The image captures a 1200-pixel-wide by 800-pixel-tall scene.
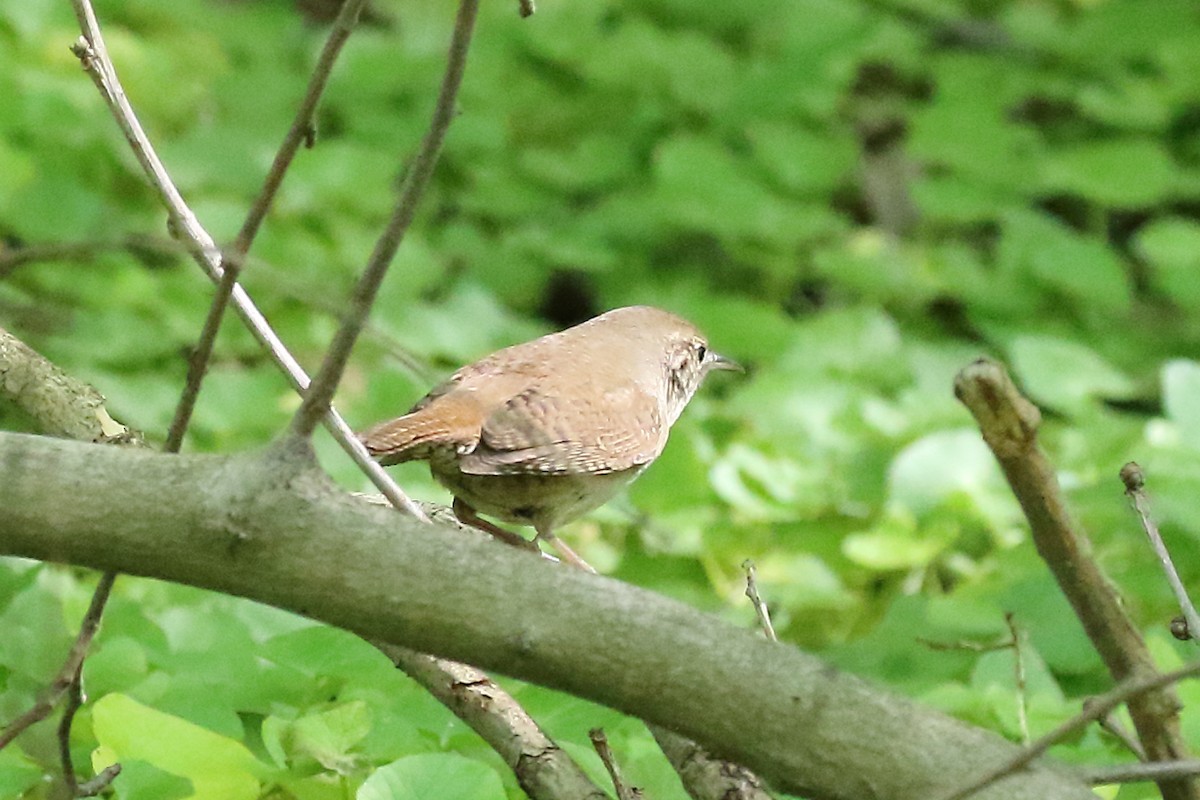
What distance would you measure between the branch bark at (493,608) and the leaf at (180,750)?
0.48 meters

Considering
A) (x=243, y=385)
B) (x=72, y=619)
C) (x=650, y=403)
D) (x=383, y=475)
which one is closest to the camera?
(x=383, y=475)

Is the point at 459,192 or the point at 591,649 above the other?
the point at 591,649

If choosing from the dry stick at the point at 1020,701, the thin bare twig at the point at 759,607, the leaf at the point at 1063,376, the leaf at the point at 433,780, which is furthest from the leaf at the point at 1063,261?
the leaf at the point at 433,780

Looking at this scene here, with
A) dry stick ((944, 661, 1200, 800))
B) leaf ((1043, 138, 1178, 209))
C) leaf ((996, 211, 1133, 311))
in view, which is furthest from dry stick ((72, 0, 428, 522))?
leaf ((1043, 138, 1178, 209))

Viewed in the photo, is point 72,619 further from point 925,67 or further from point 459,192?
point 925,67

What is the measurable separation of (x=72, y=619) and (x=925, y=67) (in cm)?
535

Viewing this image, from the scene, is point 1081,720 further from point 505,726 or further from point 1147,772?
point 505,726

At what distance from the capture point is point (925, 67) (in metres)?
6.85

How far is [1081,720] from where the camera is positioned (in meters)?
1.25

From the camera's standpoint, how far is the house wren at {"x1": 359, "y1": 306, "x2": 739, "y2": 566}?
2.47 m

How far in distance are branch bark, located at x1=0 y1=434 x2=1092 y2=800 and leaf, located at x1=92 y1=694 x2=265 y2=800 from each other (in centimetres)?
48

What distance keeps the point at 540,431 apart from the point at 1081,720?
142 centimetres

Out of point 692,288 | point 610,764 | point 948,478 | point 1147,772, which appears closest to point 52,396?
point 610,764

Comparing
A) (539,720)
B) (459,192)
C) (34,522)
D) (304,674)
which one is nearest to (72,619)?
(304,674)
